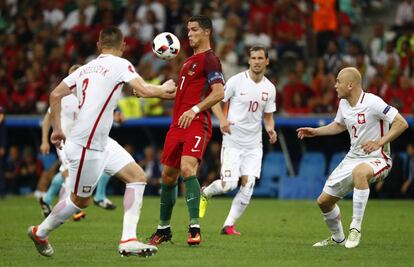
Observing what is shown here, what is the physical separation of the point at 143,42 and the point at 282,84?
13.4 ft

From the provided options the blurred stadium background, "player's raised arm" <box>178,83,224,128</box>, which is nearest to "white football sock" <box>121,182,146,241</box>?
"player's raised arm" <box>178,83,224,128</box>

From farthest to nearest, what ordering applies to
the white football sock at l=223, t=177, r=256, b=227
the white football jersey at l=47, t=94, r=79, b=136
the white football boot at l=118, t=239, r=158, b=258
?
Result: the white football jersey at l=47, t=94, r=79, b=136 → the white football sock at l=223, t=177, r=256, b=227 → the white football boot at l=118, t=239, r=158, b=258

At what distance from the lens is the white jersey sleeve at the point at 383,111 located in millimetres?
11492

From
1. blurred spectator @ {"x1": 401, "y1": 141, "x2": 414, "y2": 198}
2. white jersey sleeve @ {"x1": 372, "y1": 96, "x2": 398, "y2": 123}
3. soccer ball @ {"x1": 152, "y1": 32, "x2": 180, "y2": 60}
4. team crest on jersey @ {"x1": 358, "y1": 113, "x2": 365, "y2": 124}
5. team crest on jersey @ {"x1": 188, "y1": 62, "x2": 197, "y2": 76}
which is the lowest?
blurred spectator @ {"x1": 401, "y1": 141, "x2": 414, "y2": 198}

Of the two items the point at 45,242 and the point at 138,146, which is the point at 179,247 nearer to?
the point at 45,242

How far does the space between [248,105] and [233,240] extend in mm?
2595

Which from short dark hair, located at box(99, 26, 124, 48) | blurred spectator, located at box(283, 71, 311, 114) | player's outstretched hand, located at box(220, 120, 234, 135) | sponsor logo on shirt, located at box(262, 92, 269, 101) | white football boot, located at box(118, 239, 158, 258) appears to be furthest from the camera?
blurred spectator, located at box(283, 71, 311, 114)

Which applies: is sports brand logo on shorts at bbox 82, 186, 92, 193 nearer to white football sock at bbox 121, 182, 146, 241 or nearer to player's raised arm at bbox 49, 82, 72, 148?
white football sock at bbox 121, 182, 146, 241

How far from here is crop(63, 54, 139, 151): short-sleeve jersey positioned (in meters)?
10.0

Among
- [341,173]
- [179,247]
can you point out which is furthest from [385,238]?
[179,247]

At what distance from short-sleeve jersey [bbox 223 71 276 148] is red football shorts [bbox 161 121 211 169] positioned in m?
2.64

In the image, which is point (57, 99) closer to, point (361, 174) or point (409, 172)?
point (361, 174)

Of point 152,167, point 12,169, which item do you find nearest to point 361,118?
point 152,167

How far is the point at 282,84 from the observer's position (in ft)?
83.6
